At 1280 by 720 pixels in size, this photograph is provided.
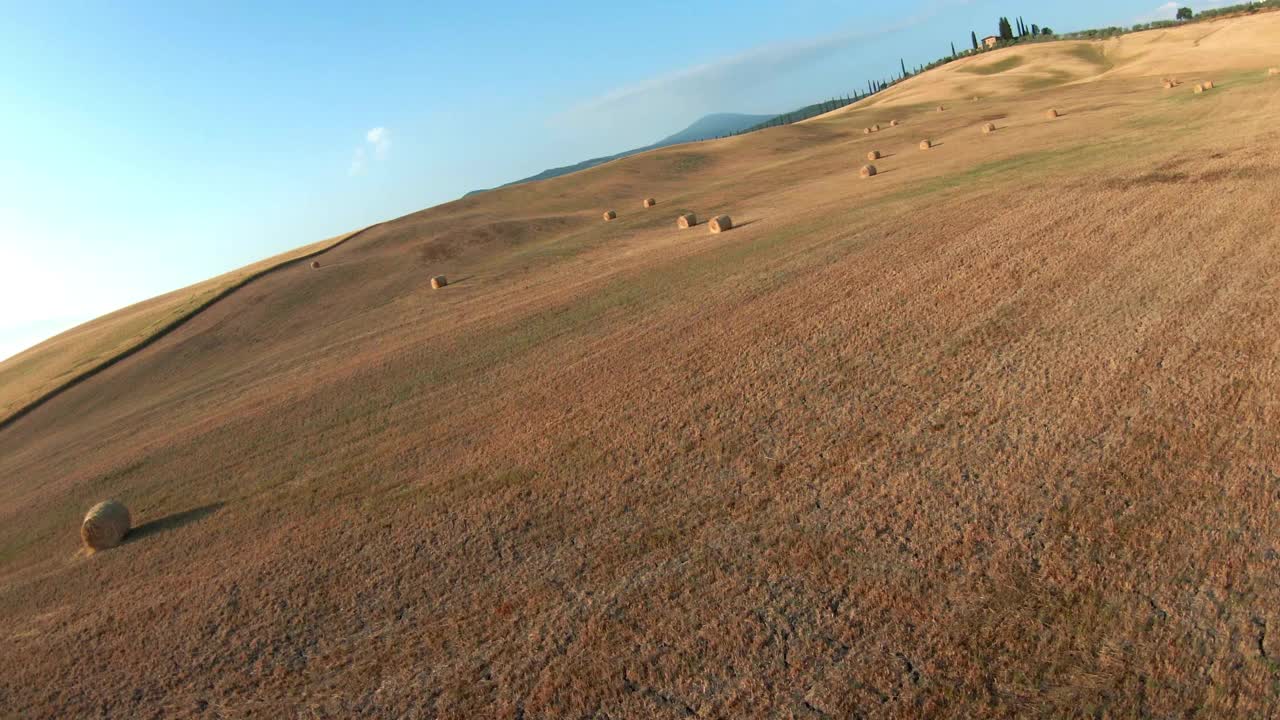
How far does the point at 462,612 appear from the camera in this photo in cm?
795

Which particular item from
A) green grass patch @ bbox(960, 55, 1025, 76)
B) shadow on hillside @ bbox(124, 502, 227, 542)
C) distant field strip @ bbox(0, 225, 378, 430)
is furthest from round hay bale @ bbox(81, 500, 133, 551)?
green grass patch @ bbox(960, 55, 1025, 76)

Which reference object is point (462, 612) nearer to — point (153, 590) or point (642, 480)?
point (642, 480)

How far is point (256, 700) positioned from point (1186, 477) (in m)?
10.3

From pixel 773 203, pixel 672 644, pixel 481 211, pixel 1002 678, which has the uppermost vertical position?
pixel 481 211

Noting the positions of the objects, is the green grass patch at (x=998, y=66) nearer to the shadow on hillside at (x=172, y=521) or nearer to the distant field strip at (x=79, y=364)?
the distant field strip at (x=79, y=364)

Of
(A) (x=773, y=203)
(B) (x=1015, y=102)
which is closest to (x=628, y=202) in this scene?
(A) (x=773, y=203)

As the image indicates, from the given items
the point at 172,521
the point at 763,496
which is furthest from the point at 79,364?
the point at 763,496

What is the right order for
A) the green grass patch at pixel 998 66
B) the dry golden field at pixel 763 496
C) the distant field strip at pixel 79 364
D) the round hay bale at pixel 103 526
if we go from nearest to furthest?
the dry golden field at pixel 763 496, the round hay bale at pixel 103 526, the distant field strip at pixel 79 364, the green grass patch at pixel 998 66

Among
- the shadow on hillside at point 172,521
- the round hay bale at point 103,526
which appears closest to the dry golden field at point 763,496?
the shadow on hillside at point 172,521

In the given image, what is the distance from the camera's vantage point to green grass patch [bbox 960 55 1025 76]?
94.9 meters

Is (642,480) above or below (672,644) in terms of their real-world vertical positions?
above

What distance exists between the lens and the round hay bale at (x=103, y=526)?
39.2ft

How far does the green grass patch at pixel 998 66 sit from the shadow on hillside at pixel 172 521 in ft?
352

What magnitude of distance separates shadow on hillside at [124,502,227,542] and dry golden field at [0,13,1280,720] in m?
0.10
